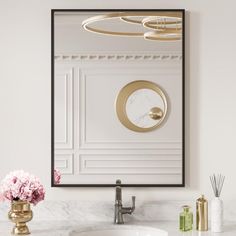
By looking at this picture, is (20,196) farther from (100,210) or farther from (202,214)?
(202,214)

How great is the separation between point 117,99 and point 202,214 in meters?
0.76

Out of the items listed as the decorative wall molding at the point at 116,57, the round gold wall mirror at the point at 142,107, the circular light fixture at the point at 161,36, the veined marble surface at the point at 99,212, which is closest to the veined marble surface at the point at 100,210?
the veined marble surface at the point at 99,212

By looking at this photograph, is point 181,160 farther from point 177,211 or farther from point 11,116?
point 11,116

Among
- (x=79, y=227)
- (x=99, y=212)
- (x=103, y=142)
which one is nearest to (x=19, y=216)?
(x=79, y=227)


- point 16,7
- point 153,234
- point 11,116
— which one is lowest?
point 153,234

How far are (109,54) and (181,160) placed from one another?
0.70 m

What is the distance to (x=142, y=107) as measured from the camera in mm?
3025

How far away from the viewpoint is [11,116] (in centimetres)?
304

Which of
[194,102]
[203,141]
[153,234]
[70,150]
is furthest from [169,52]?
[153,234]

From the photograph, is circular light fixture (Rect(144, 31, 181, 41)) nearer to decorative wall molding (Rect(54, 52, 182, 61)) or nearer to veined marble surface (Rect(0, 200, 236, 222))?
decorative wall molding (Rect(54, 52, 182, 61))

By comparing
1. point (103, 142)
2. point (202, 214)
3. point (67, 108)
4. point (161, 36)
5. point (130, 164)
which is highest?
point (161, 36)

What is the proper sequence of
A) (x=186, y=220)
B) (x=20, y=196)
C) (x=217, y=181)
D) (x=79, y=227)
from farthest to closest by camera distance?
1. (x=217, y=181)
2. (x=79, y=227)
3. (x=186, y=220)
4. (x=20, y=196)

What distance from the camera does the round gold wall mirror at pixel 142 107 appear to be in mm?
3020

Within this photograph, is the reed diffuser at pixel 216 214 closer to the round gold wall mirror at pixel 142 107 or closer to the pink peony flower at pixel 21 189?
the round gold wall mirror at pixel 142 107
